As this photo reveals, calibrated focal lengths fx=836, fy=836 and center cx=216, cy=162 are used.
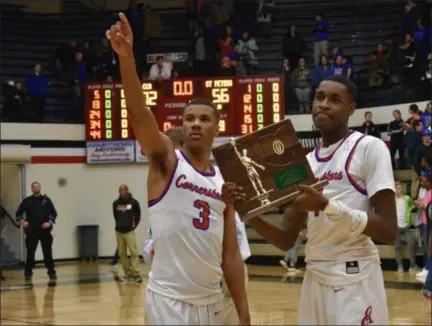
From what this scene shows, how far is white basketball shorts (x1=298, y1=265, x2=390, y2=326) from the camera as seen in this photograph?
4.27 meters

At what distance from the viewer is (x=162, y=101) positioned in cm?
2055

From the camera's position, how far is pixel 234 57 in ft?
74.8

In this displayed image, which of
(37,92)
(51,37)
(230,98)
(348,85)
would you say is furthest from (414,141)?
(348,85)

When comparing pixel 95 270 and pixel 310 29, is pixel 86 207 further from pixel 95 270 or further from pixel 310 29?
pixel 310 29

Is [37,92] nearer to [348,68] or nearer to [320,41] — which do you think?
→ [320,41]

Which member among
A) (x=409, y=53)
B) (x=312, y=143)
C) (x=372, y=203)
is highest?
(x=409, y=53)

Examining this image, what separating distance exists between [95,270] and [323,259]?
1612 centimetres

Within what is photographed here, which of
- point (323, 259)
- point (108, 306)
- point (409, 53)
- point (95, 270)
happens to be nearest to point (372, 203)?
point (323, 259)

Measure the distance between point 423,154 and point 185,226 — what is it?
45.2 feet

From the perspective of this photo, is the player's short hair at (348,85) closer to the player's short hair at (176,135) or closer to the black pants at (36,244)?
the player's short hair at (176,135)

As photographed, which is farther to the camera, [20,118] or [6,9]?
[6,9]

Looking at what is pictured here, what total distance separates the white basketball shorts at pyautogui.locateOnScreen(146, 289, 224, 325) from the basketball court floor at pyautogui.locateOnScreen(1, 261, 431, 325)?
6.01 metres

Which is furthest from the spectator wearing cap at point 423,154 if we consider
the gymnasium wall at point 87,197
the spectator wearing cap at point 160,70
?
the gymnasium wall at point 87,197

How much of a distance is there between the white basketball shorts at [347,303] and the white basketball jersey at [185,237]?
549 millimetres
